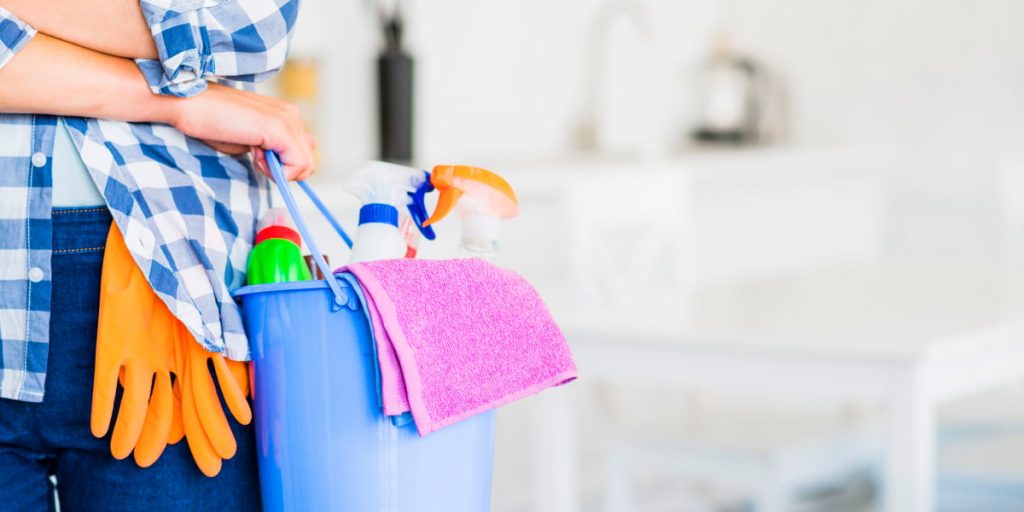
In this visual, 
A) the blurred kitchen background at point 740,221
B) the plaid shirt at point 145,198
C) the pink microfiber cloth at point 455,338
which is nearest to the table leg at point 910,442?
the blurred kitchen background at point 740,221

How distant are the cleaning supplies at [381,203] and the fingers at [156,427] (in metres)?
0.18

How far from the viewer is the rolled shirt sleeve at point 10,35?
90 cm

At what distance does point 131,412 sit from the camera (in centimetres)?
92

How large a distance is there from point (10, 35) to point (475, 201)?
37 cm

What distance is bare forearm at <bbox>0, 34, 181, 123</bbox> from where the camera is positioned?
910 millimetres

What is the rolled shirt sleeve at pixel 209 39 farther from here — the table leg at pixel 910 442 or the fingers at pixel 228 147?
the table leg at pixel 910 442

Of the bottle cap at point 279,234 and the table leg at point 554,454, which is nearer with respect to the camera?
the bottle cap at point 279,234

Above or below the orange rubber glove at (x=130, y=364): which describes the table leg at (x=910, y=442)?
below

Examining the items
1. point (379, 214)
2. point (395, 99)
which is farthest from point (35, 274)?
point (395, 99)

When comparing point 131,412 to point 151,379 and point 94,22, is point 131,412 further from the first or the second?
point 94,22

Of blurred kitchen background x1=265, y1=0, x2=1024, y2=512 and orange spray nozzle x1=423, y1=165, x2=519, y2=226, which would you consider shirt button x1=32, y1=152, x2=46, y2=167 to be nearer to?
orange spray nozzle x1=423, y1=165, x2=519, y2=226

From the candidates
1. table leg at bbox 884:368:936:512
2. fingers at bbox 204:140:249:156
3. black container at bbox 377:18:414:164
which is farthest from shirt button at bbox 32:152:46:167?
black container at bbox 377:18:414:164

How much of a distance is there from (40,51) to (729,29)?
3782mm

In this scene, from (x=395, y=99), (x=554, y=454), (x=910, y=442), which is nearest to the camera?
(x=910, y=442)
